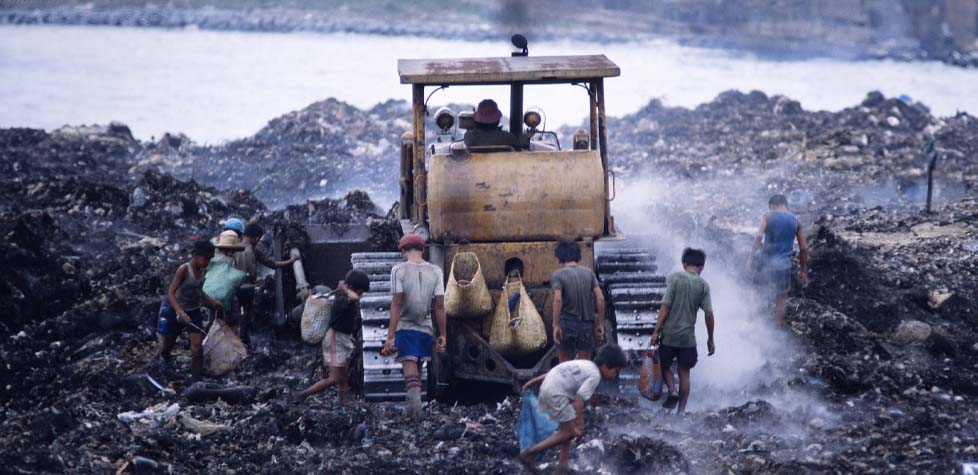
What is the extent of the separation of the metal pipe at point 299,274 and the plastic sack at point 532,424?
12.6 ft

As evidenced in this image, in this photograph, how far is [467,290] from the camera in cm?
882

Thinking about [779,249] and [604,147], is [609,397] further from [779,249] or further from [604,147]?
[779,249]

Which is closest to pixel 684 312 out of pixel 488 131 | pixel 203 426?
pixel 488 131

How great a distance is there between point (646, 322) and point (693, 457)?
1.48 meters

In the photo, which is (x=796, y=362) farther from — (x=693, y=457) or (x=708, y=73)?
(x=708, y=73)

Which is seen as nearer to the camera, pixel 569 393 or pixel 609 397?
pixel 569 393

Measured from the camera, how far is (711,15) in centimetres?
5603

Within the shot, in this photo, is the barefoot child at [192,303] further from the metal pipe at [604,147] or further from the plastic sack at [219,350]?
the metal pipe at [604,147]

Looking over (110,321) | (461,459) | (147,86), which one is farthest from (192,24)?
(461,459)

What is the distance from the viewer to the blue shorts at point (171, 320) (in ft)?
32.4

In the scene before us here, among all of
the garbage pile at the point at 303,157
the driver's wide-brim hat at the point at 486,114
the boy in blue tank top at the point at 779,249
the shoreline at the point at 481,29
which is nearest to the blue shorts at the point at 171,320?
the driver's wide-brim hat at the point at 486,114

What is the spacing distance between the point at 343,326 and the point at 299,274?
232 centimetres

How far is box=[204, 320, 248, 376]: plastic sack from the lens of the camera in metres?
10.0

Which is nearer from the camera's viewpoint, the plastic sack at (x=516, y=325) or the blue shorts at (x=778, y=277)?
the plastic sack at (x=516, y=325)
